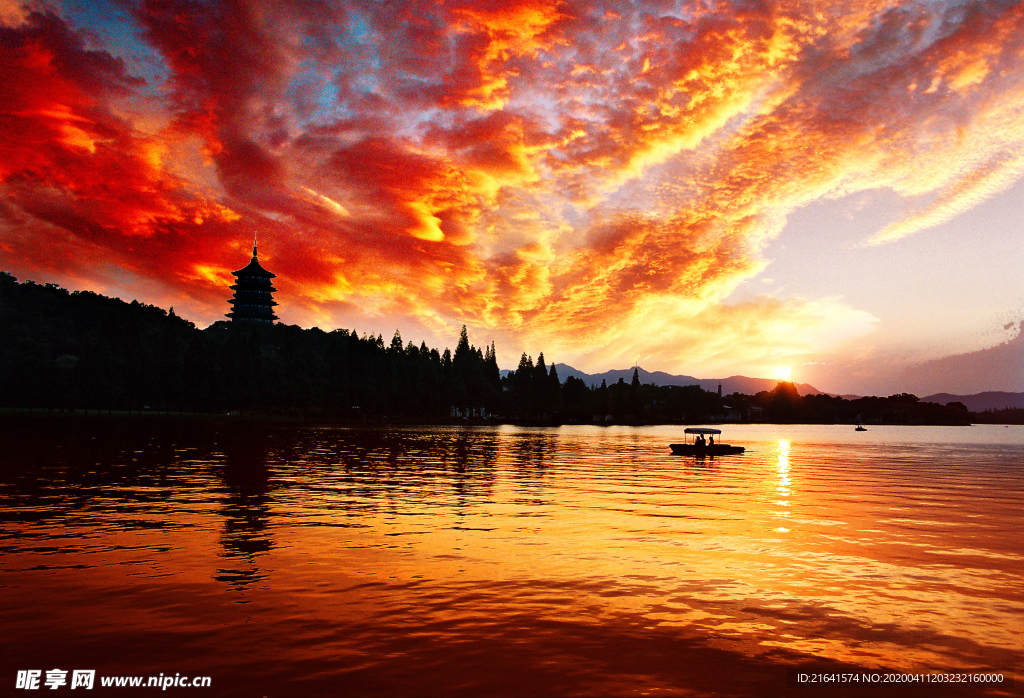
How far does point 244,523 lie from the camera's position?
22625 millimetres

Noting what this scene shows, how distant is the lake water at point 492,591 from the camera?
10.2 m

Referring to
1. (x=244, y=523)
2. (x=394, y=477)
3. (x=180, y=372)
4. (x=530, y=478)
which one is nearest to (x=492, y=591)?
(x=244, y=523)

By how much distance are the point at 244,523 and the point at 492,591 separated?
12.5 metres

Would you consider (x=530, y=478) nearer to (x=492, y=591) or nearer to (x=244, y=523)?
(x=244, y=523)

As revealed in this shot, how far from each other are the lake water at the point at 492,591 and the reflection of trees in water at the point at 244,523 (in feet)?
0.49

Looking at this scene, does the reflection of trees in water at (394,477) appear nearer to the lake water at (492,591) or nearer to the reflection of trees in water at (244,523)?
the lake water at (492,591)

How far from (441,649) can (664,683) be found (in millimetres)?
3929

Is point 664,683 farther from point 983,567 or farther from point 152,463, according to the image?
point 152,463

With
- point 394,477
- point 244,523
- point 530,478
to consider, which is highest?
point 244,523

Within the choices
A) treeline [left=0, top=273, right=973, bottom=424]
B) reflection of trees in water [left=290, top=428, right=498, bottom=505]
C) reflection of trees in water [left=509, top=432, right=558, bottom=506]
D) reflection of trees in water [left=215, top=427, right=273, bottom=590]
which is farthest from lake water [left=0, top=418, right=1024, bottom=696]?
treeline [left=0, top=273, right=973, bottom=424]

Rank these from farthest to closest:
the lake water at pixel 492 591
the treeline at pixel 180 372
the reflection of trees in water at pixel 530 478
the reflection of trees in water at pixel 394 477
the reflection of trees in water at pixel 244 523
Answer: the treeline at pixel 180 372, the reflection of trees in water at pixel 530 478, the reflection of trees in water at pixel 394 477, the reflection of trees in water at pixel 244 523, the lake water at pixel 492 591

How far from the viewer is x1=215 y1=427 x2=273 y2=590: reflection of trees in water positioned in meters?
15.8

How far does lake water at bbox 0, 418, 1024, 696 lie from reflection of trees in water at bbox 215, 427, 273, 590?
0.49ft

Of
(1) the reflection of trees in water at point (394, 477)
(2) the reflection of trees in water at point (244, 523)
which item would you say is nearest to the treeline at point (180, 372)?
(1) the reflection of trees in water at point (394, 477)
